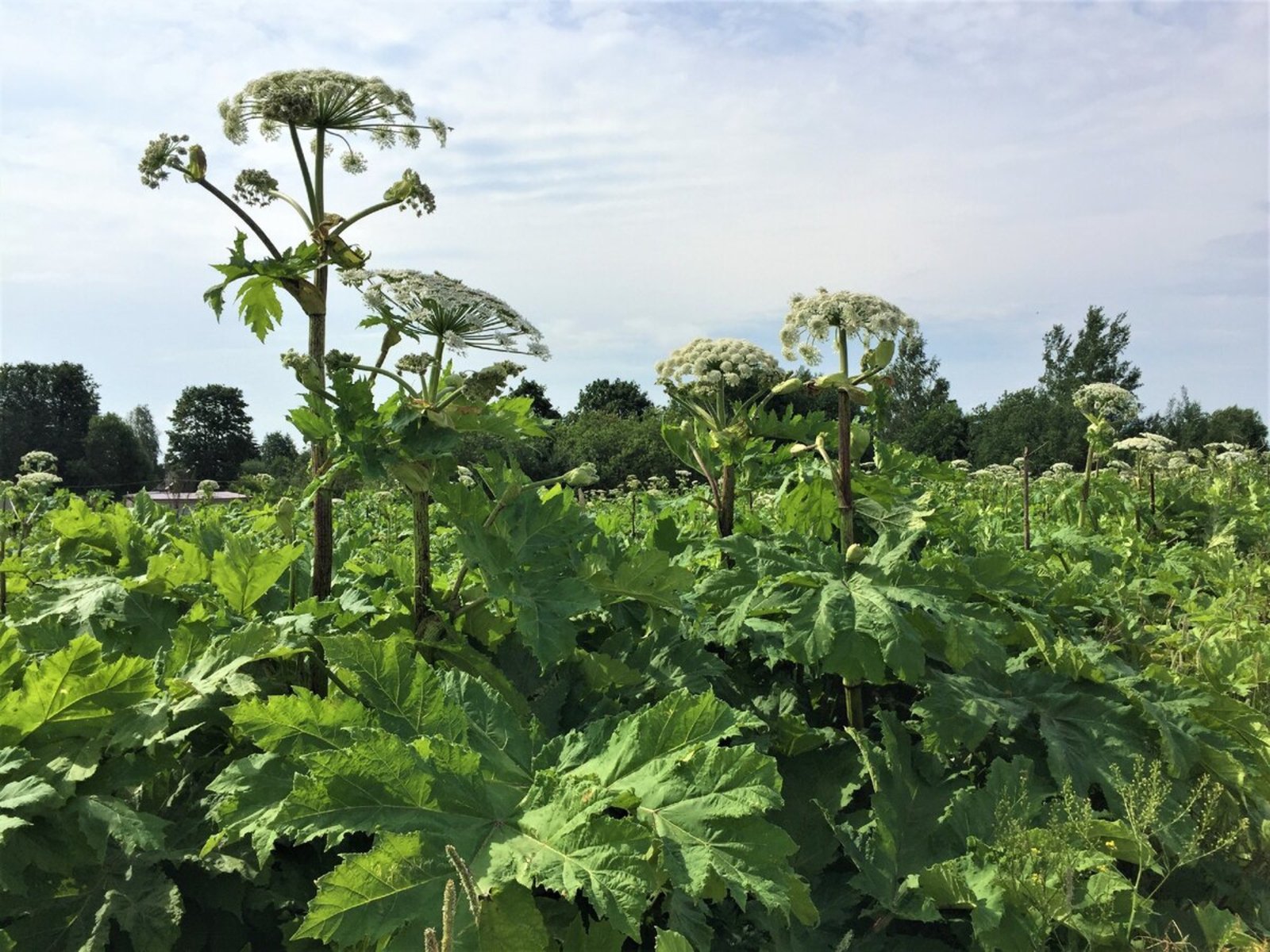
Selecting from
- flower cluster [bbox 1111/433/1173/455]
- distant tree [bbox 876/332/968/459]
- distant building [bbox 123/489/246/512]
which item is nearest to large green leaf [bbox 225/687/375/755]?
distant building [bbox 123/489/246/512]

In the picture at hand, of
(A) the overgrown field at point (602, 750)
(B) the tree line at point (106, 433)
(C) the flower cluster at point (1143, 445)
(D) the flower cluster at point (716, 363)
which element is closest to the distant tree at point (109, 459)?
(B) the tree line at point (106, 433)

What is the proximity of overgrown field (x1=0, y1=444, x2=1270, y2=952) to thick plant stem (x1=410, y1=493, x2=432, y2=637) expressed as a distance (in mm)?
28

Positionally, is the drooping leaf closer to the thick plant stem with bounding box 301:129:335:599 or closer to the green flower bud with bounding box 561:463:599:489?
the thick plant stem with bounding box 301:129:335:599

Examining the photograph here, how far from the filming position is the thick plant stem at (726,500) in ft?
11.7

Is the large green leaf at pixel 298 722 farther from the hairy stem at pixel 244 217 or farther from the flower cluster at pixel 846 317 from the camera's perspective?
the flower cluster at pixel 846 317

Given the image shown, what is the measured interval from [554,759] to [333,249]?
4.96 ft

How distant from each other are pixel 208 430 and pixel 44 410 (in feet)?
43.4

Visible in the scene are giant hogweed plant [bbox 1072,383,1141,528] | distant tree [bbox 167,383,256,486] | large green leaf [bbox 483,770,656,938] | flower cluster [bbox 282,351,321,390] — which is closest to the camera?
large green leaf [bbox 483,770,656,938]

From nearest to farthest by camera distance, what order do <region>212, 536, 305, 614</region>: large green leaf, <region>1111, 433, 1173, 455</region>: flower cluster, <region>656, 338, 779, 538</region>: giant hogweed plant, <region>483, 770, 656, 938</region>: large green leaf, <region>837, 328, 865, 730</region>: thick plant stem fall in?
<region>483, 770, 656, 938</region>: large green leaf → <region>212, 536, 305, 614</region>: large green leaf → <region>837, 328, 865, 730</region>: thick plant stem → <region>656, 338, 779, 538</region>: giant hogweed plant → <region>1111, 433, 1173, 455</region>: flower cluster

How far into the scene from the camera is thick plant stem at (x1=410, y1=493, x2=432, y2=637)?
2.43 metres

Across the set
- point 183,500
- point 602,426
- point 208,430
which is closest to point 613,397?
point 602,426

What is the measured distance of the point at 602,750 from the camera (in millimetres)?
Answer: 2014

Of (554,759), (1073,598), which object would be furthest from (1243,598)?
(554,759)

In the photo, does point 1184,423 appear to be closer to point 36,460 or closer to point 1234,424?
point 1234,424
